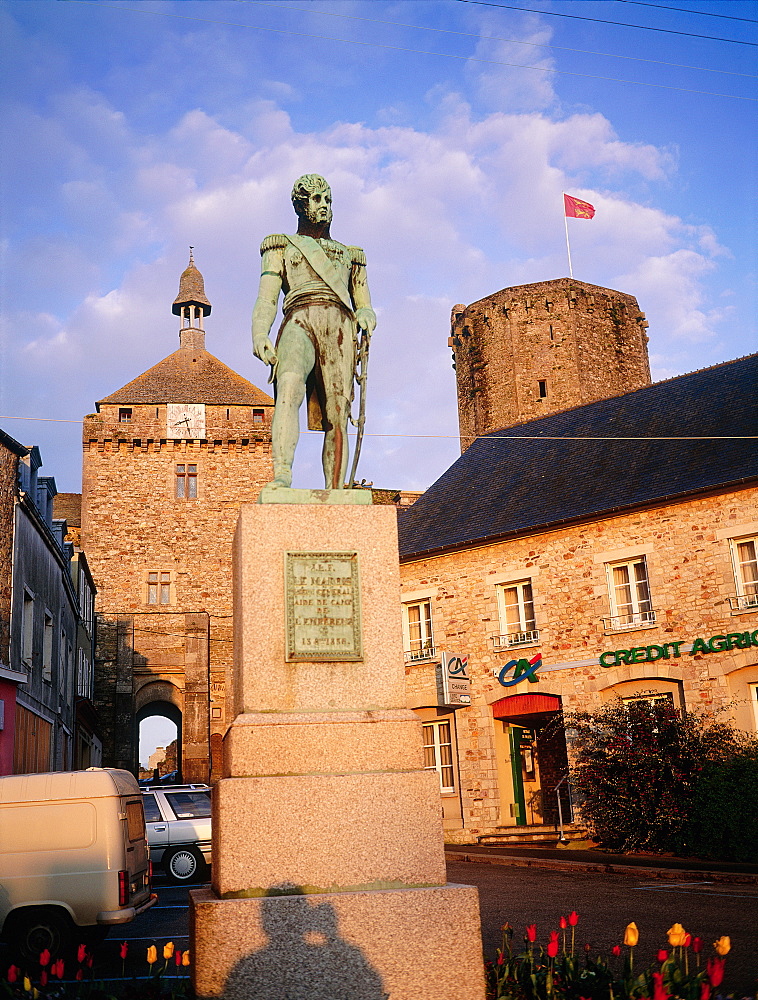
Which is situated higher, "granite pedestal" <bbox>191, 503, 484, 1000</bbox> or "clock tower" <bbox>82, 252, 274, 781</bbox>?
"clock tower" <bbox>82, 252, 274, 781</bbox>

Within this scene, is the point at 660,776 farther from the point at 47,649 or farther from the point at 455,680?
the point at 47,649

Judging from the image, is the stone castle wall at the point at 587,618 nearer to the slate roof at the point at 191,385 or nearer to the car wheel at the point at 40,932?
the car wheel at the point at 40,932

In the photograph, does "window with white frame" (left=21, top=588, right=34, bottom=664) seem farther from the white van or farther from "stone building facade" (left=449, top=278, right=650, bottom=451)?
"stone building facade" (left=449, top=278, right=650, bottom=451)

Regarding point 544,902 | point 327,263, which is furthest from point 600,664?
point 327,263

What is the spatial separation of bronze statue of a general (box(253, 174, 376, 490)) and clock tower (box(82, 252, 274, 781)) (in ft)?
105

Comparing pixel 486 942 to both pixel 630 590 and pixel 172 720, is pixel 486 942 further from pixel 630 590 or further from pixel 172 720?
pixel 172 720

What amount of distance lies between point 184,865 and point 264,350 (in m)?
11.3

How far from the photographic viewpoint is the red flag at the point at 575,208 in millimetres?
44156

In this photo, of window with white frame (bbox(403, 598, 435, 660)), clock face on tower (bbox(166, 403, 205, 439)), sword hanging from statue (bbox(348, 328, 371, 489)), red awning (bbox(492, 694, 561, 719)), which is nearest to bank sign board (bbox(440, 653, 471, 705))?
red awning (bbox(492, 694, 561, 719))

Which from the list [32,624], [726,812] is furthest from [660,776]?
[32,624]

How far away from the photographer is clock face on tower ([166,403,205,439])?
42219mm

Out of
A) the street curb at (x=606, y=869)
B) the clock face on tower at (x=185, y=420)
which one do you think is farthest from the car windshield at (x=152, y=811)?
the clock face on tower at (x=185, y=420)

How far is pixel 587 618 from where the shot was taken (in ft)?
Answer: 66.6

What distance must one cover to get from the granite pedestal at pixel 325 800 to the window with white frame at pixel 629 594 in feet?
48.8
